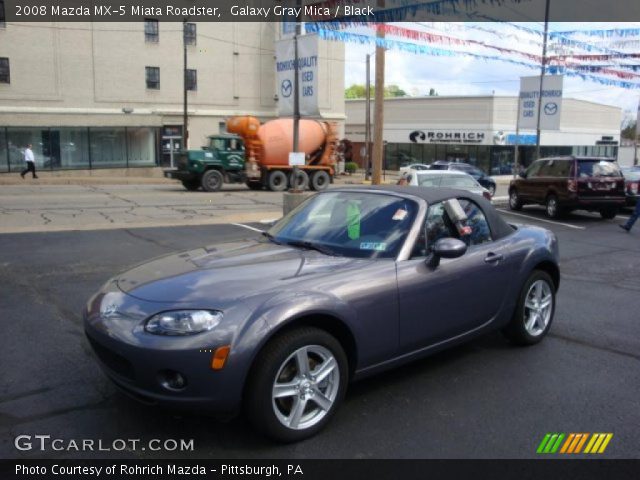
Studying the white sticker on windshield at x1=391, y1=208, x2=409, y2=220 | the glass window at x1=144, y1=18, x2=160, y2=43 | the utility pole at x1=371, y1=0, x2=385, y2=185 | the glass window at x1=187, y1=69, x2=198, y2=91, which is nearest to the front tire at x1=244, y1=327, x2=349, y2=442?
the white sticker on windshield at x1=391, y1=208, x2=409, y2=220

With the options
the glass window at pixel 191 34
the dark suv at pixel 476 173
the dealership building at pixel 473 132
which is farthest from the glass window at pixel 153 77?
the dealership building at pixel 473 132

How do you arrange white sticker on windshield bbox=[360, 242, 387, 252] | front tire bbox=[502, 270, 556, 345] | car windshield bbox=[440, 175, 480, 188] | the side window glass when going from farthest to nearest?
car windshield bbox=[440, 175, 480, 188]
front tire bbox=[502, 270, 556, 345]
the side window glass
white sticker on windshield bbox=[360, 242, 387, 252]

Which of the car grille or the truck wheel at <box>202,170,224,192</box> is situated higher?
the car grille

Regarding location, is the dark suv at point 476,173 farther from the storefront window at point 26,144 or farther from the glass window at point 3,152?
the glass window at point 3,152

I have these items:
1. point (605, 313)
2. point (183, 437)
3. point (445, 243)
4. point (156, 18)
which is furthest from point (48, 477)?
point (156, 18)

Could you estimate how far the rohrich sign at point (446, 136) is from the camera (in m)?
48.7

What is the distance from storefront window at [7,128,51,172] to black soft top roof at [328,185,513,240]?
109 feet

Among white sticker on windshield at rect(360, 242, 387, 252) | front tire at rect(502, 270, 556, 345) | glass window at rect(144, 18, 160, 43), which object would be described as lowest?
front tire at rect(502, 270, 556, 345)

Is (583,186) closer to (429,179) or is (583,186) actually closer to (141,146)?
(429,179)

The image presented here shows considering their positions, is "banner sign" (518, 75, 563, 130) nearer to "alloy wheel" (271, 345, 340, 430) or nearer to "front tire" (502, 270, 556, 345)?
"front tire" (502, 270, 556, 345)

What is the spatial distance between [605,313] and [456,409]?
3.47m

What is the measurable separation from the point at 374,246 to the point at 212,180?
73.8 ft

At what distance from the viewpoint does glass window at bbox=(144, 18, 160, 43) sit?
121 feet

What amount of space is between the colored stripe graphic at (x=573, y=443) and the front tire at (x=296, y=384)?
Answer: 1.26 meters
